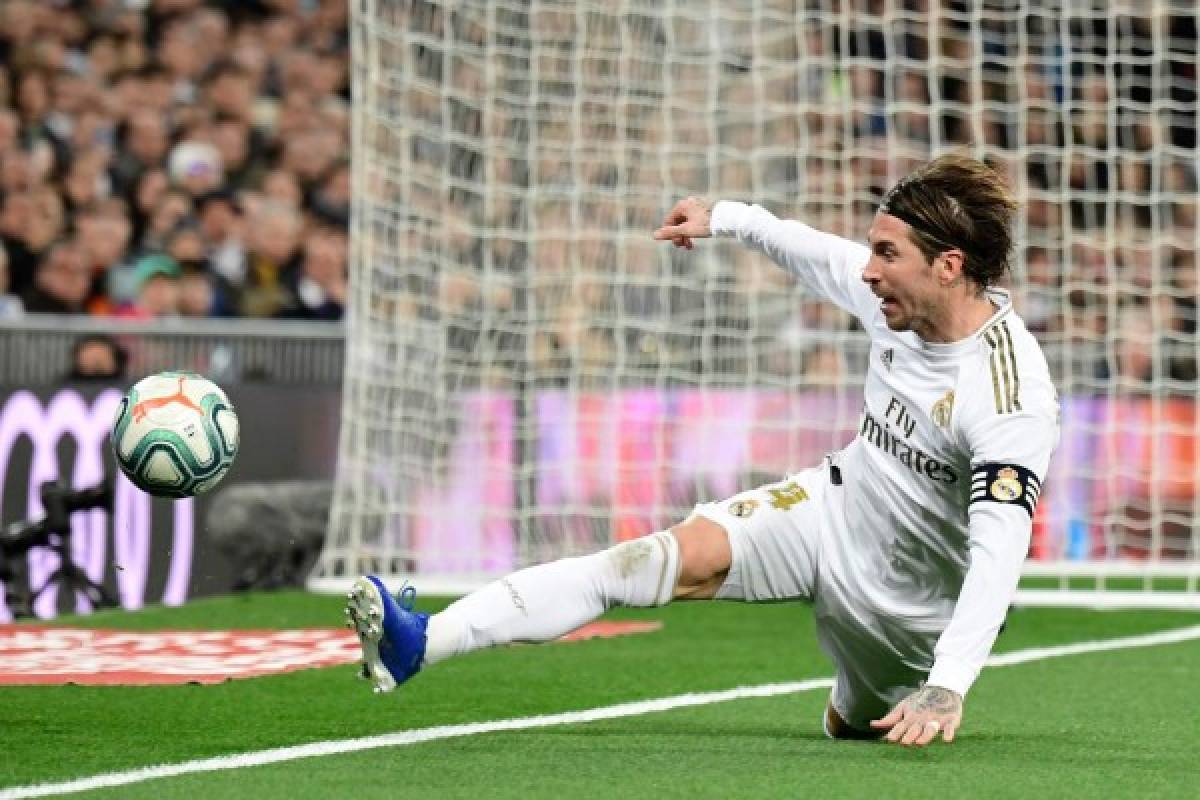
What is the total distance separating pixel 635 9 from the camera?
12.0 m

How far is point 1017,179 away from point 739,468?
207 cm

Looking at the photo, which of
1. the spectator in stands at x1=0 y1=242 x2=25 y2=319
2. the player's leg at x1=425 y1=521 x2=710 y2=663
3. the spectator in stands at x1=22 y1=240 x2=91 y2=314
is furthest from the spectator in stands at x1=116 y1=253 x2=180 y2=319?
the player's leg at x1=425 y1=521 x2=710 y2=663

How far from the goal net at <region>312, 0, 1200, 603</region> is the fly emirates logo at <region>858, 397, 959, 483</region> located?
19.6 feet

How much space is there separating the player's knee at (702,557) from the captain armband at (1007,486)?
66 cm

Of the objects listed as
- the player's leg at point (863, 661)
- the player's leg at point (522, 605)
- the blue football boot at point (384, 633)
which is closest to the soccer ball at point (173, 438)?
the player's leg at point (522, 605)

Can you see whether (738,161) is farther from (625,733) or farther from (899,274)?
(899,274)

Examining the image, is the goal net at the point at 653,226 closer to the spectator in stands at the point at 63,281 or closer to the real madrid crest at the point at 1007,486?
the spectator in stands at the point at 63,281

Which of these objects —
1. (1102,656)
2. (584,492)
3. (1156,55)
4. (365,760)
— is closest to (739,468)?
(584,492)

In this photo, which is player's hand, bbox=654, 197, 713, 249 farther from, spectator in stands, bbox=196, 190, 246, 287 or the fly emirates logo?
spectator in stands, bbox=196, 190, 246, 287

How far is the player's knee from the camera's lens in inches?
227

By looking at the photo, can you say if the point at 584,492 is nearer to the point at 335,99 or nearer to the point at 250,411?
the point at 250,411

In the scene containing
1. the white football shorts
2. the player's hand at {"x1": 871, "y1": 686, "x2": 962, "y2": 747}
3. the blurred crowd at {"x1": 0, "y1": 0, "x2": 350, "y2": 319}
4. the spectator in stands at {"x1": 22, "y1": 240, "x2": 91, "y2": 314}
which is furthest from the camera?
the blurred crowd at {"x1": 0, "y1": 0, "x2": 350, "y2": 319}

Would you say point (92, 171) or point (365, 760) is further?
point (92, 171)

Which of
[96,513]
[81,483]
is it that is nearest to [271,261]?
[81,483]
